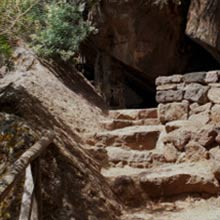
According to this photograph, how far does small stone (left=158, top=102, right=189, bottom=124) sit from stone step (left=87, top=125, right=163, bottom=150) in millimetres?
320

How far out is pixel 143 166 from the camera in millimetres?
5977

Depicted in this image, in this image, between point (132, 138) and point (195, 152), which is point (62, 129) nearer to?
point (132, 138)

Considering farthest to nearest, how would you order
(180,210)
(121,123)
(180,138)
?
(121,123)
(180,138)
(180,210)

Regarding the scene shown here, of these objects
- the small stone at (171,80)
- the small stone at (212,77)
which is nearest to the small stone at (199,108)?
the small stone at (212,77)

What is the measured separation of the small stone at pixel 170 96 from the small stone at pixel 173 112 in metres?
0.08

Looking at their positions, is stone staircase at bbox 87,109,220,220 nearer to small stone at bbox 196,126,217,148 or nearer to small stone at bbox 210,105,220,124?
small stone at bbox 196,126,217,148

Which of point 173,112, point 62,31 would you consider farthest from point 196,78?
point 62,31

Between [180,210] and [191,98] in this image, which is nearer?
[180,210]

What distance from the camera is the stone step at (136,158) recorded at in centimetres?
602

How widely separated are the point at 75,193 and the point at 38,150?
105 cm

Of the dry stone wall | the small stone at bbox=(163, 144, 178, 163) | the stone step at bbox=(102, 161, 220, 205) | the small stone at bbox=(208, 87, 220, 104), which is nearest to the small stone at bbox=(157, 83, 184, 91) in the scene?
the dry stone wall

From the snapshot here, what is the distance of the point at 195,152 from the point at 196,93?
1.41 m

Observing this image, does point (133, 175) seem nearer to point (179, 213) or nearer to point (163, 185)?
point (163, 185)

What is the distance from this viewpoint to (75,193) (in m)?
4.09
